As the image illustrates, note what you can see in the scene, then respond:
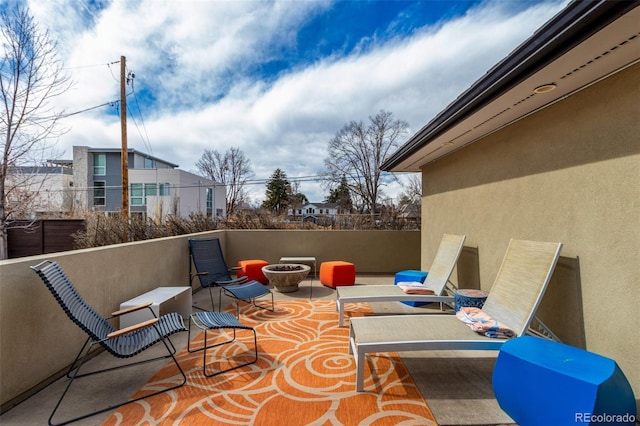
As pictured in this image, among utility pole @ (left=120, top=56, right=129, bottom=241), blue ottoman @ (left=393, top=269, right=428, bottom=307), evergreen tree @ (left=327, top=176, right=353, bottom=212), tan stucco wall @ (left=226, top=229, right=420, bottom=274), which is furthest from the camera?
evergreen tree @ (left=327, top=176, right=353, bottom=212)

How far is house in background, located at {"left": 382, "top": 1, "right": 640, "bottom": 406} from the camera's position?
7.00ft

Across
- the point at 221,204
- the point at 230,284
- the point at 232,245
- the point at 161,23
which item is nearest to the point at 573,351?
the point at 230,284

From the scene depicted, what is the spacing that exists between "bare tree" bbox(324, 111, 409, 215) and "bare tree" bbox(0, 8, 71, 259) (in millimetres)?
18506

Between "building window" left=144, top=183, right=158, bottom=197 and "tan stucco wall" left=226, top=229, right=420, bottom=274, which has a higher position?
"building window" left=144, top=183, right=158, bottom=197

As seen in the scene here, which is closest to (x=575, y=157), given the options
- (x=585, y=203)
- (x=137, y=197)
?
(x=585, y=203)

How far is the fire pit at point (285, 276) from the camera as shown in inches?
234

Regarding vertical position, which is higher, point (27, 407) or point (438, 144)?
point (438, 144)

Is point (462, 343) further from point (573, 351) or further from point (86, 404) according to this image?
point (86, 404)

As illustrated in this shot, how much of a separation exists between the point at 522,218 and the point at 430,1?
3941 mm

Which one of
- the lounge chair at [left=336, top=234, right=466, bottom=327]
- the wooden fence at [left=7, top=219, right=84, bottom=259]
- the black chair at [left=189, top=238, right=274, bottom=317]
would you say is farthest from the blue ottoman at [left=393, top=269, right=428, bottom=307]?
the wooden fence at [left=7, top=219, right=84, bottom=259]

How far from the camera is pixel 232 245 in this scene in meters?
8.31

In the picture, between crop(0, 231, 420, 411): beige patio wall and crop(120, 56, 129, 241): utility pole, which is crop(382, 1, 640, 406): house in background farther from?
crop(120, 56, 129, 241): utility pole

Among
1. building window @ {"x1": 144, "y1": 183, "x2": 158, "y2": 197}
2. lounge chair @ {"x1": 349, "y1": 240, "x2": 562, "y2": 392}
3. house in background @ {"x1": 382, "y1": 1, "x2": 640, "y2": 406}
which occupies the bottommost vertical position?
lounge chair @ {"x1": 349, "y1": 240, "x2": 562, "y2": 392}

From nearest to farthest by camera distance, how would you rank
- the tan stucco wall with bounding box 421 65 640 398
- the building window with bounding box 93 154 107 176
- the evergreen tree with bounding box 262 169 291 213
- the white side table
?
1. the tan stucco wall with bounding box 421 65 640 398
2. the white side table
3. the building window with bounding box 93 154 107 176
4. the evergreen tree with bounding box 262 169 291 213
